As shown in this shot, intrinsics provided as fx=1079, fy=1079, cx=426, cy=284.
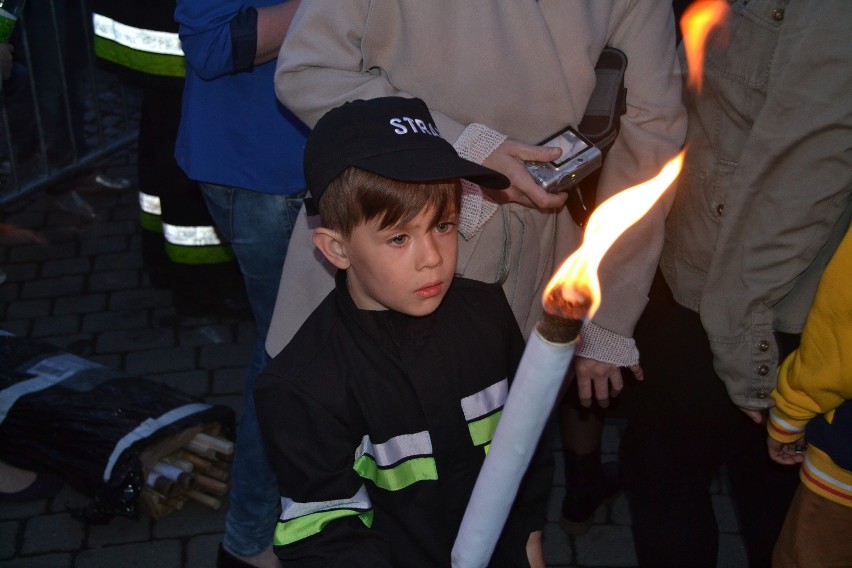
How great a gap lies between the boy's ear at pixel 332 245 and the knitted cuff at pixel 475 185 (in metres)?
0.38

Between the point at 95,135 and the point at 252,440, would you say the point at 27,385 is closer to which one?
the point at 252,440

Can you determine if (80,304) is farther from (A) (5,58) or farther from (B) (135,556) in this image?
(B) (135,556)

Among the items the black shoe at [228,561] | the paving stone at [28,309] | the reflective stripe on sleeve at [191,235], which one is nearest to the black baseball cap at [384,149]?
the black shoe at [228,561]

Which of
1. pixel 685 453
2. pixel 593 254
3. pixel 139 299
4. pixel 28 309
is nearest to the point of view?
pixel 593 254

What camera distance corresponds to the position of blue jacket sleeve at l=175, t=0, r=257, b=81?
120 inches

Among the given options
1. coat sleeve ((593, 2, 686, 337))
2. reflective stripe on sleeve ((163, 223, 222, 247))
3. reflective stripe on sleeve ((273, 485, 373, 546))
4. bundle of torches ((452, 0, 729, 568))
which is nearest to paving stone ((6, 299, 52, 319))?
reflective stripe on sleeve ((163, 223, 222, 247))

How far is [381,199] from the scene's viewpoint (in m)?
2.13

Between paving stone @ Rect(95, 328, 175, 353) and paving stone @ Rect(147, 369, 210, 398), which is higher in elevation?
paving stone @ Rect(147, 369, 210, 398)

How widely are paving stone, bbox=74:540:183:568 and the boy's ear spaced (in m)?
2.12

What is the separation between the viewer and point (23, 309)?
5559 mm

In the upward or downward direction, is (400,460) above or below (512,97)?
below

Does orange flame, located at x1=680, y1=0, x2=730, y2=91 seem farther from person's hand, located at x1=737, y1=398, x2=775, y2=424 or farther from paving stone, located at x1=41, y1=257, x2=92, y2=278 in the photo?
paving stone, located at x1=41, y1=257, x2=92, y2=278

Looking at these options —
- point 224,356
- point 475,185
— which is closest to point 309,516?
point 475,185

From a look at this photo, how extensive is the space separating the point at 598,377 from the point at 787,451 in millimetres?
511
